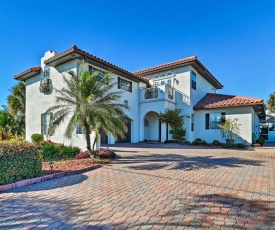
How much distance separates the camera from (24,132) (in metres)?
21.9

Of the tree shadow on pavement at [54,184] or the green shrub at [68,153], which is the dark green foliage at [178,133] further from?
the tree shadow on pavement at [54,184]

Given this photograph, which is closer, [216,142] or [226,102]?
[216,142]

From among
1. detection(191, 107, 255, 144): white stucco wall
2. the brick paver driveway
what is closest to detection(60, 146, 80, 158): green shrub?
the brick paver driveway

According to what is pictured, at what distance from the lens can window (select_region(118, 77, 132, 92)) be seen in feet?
62.2

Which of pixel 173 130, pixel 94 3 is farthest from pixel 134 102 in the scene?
pixel 94 3

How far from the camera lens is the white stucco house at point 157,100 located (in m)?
17.3

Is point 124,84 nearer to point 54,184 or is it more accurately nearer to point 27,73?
point 27,73

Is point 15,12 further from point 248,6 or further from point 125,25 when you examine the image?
point 248,6

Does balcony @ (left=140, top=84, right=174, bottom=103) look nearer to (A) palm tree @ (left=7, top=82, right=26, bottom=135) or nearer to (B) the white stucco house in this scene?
(B) the white stucco house

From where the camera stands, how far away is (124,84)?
19625mm

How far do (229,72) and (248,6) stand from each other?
1373cm

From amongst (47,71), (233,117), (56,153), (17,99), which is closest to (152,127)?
(233,117)

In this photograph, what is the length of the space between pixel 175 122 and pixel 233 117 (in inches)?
227

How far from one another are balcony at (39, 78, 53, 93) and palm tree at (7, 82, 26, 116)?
591 cm
